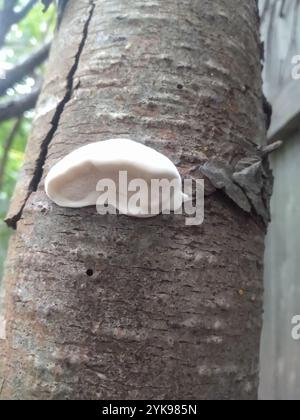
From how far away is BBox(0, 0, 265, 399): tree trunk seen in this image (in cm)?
52

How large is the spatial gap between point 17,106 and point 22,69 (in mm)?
181

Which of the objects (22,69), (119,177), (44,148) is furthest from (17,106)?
(119,177)

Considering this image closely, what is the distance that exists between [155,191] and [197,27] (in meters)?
0.30

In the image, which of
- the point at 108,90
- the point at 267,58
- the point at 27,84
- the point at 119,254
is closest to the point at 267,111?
the point at 108,90

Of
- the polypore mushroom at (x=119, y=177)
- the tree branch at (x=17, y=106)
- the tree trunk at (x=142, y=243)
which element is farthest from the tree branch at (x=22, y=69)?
the polypore mushroom at (x=119, y=177)

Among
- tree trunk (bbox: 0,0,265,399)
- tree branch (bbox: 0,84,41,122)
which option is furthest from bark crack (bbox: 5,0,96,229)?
tree branch (bbox: 0,84,41,122)

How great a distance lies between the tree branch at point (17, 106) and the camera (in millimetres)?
1487

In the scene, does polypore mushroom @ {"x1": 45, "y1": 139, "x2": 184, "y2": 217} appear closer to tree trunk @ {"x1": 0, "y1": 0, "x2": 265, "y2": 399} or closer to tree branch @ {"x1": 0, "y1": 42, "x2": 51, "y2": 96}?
tree trunk @ {"x1": 0, "y1": 0, "x2": 265, "y2": 399}

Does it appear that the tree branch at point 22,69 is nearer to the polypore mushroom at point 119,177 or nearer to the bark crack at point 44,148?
the bark crack at point 44,148

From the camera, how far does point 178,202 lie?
570 millimetres

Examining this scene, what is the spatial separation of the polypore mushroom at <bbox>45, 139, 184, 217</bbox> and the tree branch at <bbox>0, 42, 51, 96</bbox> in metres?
1.11

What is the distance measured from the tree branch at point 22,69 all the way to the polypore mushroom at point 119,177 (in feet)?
3.65

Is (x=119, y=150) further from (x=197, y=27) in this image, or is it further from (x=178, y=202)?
(x=197, y=27)
